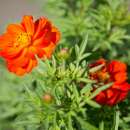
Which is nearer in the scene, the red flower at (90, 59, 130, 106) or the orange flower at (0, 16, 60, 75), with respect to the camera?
the orange flower at (0, 16, 60, 75)

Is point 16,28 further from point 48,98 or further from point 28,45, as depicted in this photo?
point 48,98

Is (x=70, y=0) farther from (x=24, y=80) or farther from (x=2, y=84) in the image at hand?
(x=2, y=84)

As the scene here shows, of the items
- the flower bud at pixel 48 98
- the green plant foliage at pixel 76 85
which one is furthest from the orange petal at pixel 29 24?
the flower bud at pixel 48 98

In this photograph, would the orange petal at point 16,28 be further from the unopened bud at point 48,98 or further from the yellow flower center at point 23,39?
the unopened bud at point 48,98

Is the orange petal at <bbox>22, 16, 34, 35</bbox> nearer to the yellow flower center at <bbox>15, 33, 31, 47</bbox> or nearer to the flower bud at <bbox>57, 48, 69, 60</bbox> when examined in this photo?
the yellow flower center at <bbox>15, 33, 31, 47</bbox>

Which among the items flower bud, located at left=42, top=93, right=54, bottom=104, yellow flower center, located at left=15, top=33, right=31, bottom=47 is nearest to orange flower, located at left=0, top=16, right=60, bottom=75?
yellow flower center, located at left=15, top=33, right=31, bottom=47

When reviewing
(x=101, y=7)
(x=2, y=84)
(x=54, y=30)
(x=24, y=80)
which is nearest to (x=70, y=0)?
(x=101, y=7)

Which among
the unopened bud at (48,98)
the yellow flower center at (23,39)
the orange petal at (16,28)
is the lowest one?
the unopened bud at (48,98)
